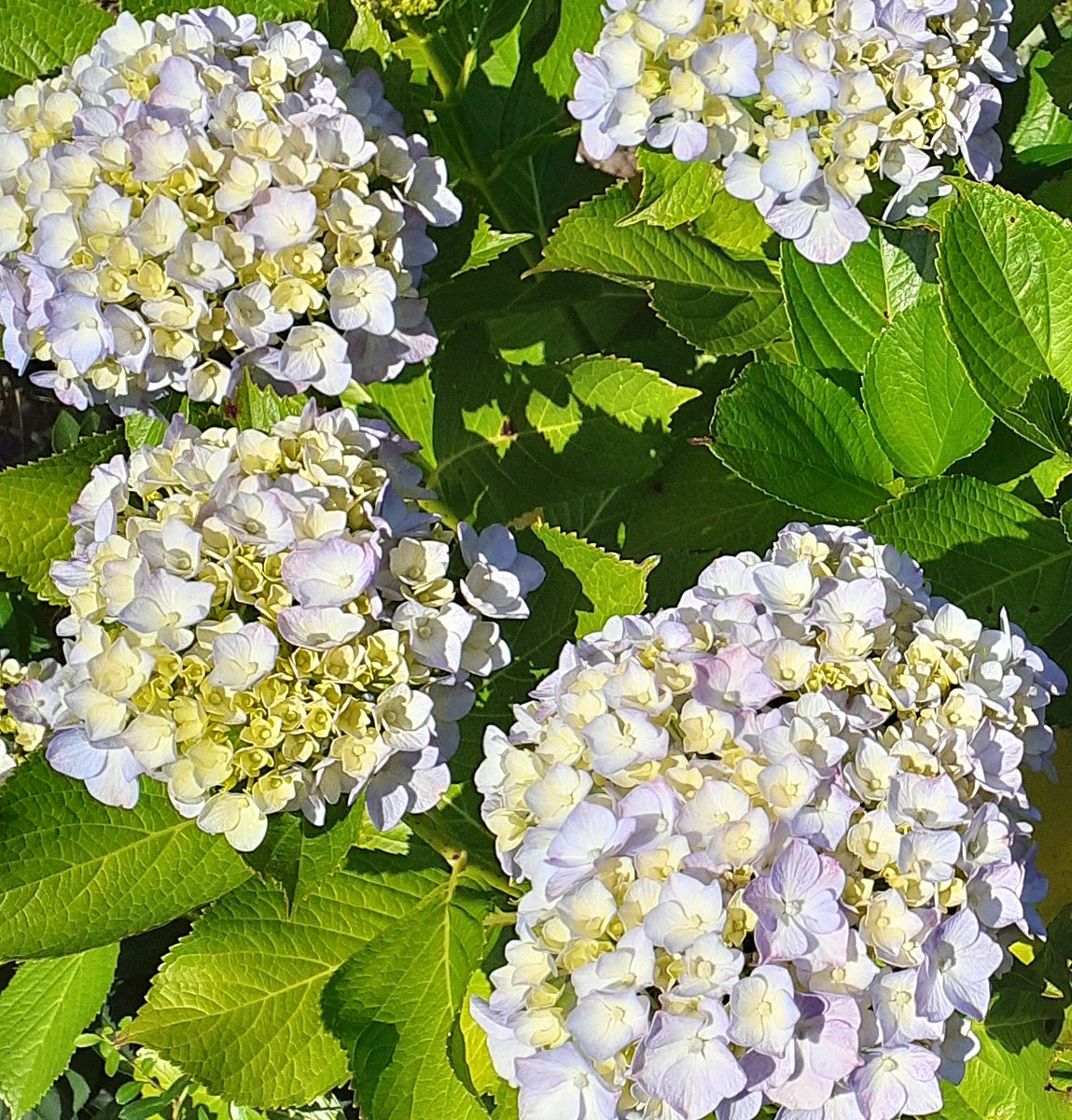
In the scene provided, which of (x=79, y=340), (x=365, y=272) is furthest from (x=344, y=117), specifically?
(x=79, y=340)

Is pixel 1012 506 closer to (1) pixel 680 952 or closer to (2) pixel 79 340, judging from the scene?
(1) pixel 680 952

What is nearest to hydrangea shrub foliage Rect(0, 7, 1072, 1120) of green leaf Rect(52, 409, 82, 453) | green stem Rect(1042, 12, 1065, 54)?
green stem Rect(1042, 12, 1065, 54)

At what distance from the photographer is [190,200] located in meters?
1.33

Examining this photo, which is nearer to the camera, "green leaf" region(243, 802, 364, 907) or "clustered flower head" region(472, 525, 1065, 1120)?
"clustered flower head" region(472, 525, 1065, 1120)

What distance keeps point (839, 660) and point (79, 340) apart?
2.81ft

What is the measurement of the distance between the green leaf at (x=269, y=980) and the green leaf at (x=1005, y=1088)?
2.28ft

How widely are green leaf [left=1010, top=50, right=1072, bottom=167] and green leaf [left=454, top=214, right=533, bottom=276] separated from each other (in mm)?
679

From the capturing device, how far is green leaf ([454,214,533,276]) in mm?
1578

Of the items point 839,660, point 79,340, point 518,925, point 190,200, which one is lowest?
point 518,925

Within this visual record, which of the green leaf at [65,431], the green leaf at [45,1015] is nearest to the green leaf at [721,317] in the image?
the green leaf at [65,431]

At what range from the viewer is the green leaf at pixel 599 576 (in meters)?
1.49

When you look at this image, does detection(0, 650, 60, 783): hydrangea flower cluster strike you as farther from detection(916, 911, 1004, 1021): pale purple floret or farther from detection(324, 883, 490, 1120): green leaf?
detection(916, 911, 1004, 1021): pale purple floret

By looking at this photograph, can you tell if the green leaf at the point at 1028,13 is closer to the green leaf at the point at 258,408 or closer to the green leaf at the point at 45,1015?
the green leaf at the point at 258,408

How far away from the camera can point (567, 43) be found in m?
1.84
